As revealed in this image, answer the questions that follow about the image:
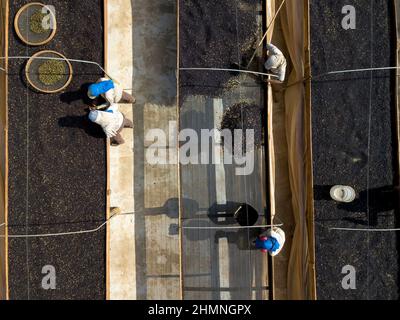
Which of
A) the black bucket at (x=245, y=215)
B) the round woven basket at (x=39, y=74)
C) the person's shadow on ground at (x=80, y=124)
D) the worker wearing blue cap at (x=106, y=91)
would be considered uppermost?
the round woven basket at (x=39, y=74)

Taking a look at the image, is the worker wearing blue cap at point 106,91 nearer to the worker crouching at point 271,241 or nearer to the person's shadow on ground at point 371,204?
the worker crouching at point 271,241

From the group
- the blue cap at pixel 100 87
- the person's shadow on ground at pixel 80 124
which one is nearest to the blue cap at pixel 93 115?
the blue cap at pixel 100 87

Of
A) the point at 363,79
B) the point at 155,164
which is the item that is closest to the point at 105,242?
the point at 155,164

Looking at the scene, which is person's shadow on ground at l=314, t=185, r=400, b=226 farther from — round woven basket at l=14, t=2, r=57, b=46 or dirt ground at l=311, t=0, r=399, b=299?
round woven basket at l=14, t=2, r=57, b=46
